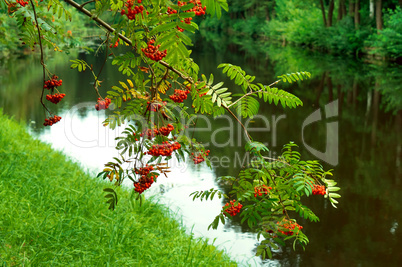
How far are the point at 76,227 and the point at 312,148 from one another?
6972 millimetres

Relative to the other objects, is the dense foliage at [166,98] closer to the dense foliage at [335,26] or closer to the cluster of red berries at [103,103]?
the cluster of red berries at [103,103]

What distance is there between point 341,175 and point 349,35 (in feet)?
74.8

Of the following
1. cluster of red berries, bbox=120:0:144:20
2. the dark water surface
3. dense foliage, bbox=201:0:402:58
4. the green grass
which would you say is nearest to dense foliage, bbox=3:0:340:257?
cluster of red berries, bbox=120:0:144:20

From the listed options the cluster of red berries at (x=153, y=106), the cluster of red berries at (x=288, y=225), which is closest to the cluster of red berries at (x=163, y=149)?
the cluster of red berries at (x=153, y=106)

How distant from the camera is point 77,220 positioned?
5.36m

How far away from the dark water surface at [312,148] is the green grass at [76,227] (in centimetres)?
80

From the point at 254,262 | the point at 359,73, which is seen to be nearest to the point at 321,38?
the point at 359,73

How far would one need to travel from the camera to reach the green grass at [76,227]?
460 centimetres

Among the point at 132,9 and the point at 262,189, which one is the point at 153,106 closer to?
the point at 132,9

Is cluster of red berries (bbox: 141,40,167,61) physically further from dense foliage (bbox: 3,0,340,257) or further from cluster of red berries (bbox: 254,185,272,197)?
cluster of red berries (bbox: 254,185,272,197)

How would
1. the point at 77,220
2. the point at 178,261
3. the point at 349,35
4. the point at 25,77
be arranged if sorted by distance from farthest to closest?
the point at 349,35, the point at 25,77, the point at 77,220, the point at 178,261

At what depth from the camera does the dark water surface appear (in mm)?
6414

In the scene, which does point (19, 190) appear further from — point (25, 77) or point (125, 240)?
point (25, 77)

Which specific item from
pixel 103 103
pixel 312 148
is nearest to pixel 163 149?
pixel 103 103
